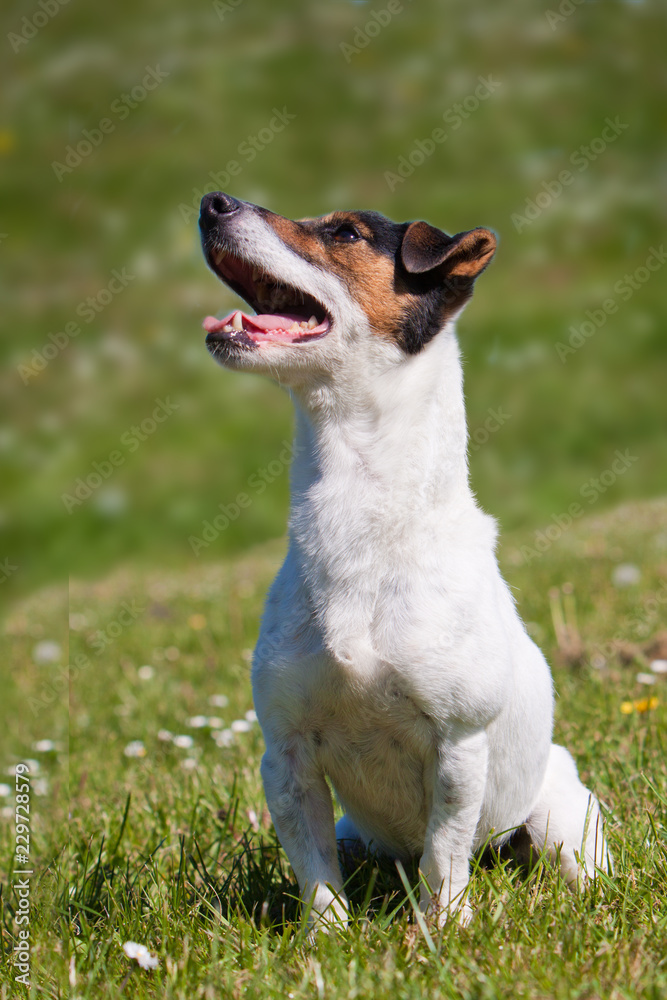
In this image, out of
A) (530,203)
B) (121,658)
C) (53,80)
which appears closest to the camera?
(121,658)

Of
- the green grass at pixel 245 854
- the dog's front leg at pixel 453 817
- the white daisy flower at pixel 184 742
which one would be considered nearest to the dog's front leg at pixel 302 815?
the green grass at pixel 245 854

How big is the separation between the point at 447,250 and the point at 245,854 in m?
1.97

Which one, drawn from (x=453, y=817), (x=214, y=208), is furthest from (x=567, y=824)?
(x=214, y=208)

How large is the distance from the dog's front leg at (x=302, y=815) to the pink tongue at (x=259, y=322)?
1.13 meters

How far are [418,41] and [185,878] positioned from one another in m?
14.7

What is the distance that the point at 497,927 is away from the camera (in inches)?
87.4

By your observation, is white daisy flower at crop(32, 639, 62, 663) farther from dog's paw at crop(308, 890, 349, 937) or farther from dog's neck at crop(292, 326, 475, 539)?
dog's paw at crop(308, 890, 349, 937)

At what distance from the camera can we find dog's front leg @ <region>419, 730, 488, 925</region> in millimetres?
2377

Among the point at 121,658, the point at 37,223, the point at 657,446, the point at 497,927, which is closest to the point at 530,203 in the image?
the point at 657,446

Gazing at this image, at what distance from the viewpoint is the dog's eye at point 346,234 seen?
2816mm

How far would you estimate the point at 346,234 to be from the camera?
9.29 feet

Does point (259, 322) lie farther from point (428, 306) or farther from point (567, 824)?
point (567, 824)

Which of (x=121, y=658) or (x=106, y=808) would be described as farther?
(x=121, y=658)

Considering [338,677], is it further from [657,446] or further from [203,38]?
[203,38]
